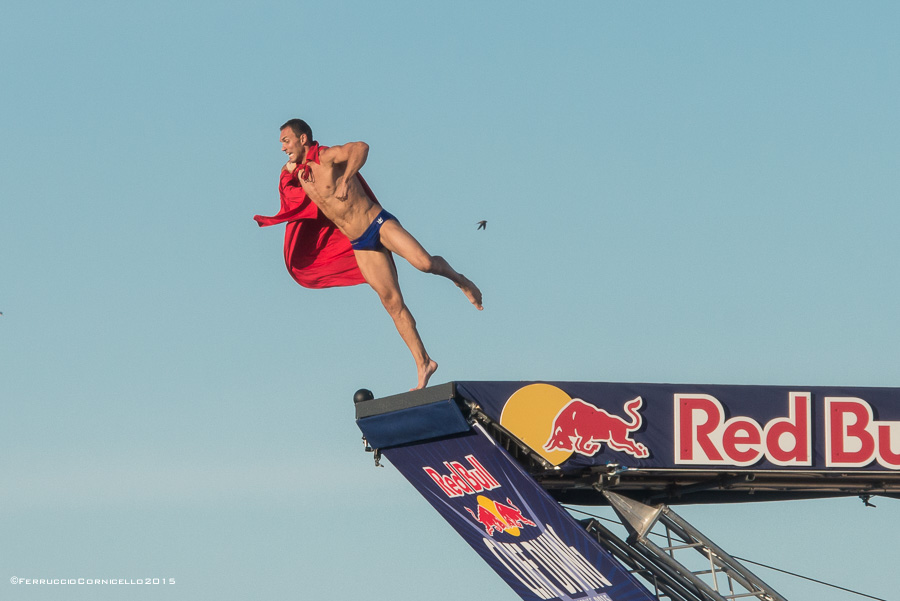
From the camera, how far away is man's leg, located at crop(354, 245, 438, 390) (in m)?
26.8

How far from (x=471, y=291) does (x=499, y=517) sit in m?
3.52

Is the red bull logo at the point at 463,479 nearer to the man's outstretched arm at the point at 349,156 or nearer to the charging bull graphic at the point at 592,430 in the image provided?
the charging bull graphic at the point at 592,430

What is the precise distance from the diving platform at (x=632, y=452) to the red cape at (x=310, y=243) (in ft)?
7.23

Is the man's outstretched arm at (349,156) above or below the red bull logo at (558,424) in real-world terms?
above

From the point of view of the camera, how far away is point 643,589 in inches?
984

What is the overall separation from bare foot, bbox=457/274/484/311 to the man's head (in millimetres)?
3147

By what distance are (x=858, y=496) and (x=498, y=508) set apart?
5.70m

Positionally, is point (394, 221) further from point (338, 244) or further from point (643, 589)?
point (643, 589)

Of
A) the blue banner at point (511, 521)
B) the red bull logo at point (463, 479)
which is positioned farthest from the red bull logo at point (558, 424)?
the red bull logo at point (463, 479)

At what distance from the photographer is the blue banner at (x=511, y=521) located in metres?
25.2

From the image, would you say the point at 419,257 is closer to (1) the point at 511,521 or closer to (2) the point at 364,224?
(2) the point at 364,224

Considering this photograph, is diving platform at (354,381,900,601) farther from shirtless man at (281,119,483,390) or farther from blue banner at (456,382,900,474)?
shirtless man at (281,119,483,390)

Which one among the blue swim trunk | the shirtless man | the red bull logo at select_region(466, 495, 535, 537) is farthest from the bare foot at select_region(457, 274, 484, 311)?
the red bull logo at select_region(466, 495, 535, 537)

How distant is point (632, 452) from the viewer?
24938 mm
